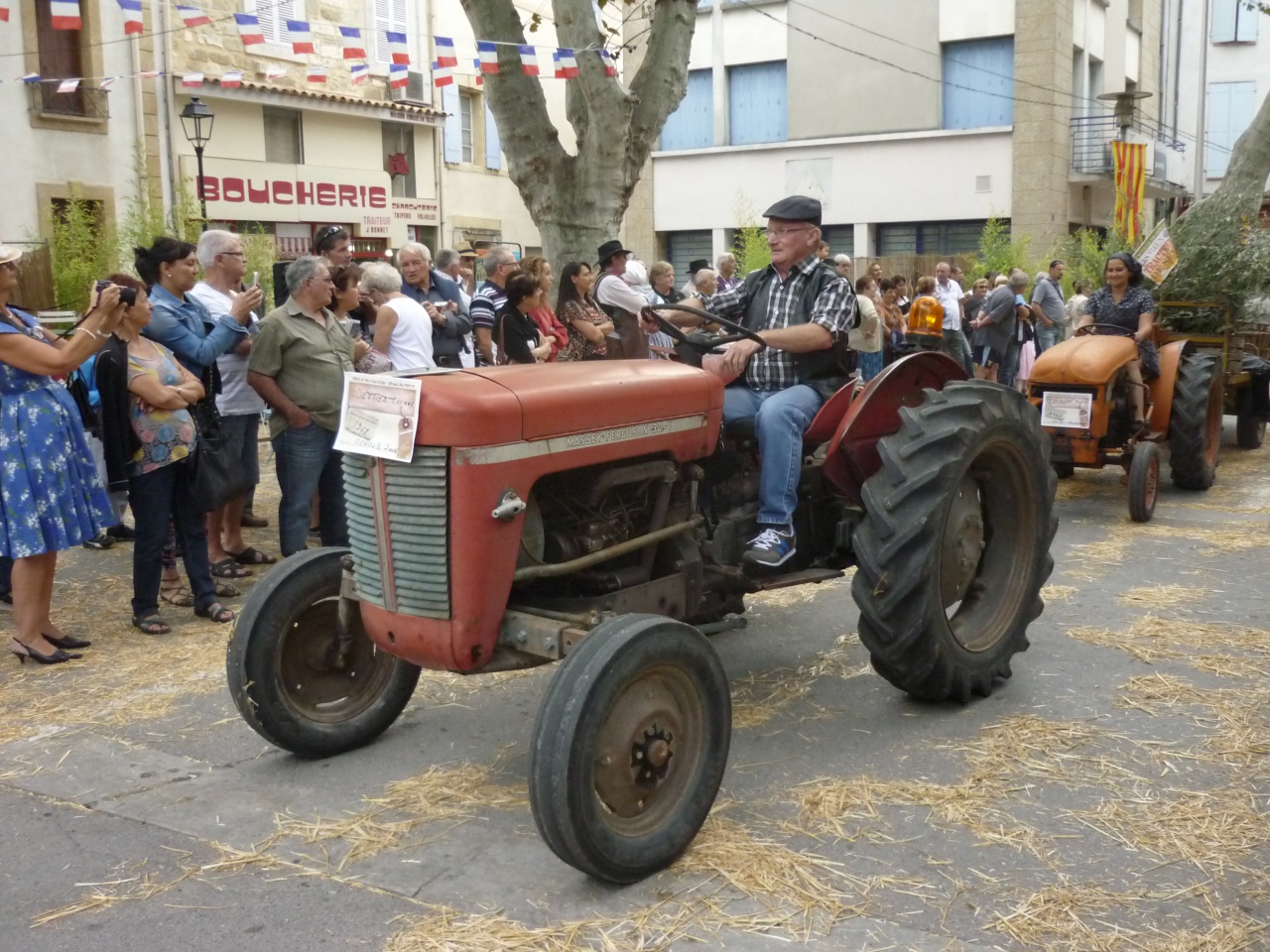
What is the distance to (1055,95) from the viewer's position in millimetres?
26484

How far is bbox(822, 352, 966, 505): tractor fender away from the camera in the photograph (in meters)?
4.68

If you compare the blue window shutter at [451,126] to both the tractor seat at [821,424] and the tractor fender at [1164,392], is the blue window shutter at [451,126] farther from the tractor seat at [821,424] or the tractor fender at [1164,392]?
the tractor seat at [821,424]

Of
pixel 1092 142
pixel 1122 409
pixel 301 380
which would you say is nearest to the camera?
pixel 301 380

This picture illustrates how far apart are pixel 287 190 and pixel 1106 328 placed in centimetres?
1788

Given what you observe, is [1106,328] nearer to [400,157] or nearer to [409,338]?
[409,338]

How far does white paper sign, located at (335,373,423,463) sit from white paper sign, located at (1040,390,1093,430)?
579cm

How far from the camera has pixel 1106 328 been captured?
29.7ft

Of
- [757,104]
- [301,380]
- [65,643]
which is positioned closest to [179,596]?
[65,643]

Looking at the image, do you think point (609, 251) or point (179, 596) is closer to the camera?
point (179, 596)

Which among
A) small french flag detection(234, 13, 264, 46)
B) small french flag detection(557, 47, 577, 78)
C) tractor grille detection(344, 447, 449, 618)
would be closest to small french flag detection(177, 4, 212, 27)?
small french flag detection(234, 13, 264, 46)

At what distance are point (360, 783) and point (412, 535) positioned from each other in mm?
1005

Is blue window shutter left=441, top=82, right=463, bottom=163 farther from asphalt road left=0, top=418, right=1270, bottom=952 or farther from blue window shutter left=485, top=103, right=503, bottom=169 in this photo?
asphalt road left=0, top=418, right=1270, bottom=952

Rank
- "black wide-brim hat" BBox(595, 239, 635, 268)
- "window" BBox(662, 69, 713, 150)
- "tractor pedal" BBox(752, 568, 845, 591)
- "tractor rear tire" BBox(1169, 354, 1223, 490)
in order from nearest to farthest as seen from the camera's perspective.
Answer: "tractor pedal" BBox(752, 568, 845, 591) → "tractor rear tire" BBox(1169, 354, 1223, 490) → "black wide-brim hat" BBox(595, 239, 635, 268) → "window" BBox(662, 69, 713, 150)

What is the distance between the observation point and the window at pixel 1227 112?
34.9m
